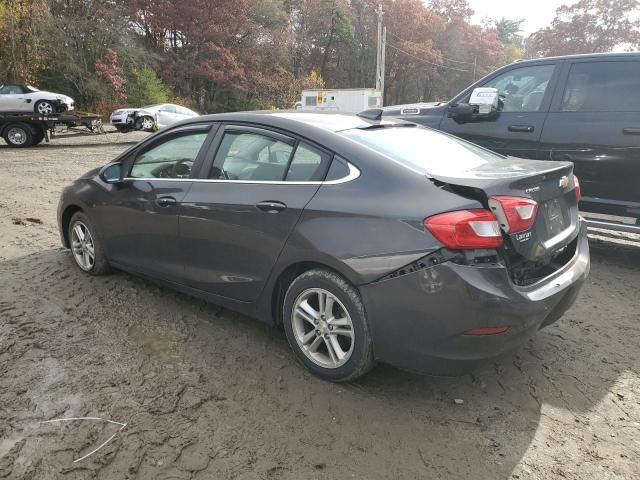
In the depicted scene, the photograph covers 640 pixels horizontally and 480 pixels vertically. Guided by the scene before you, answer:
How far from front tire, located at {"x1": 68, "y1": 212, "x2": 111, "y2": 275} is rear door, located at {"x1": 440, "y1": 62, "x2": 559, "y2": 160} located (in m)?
4.10

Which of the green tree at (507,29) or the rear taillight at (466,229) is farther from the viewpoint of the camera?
the green tree at (507,29)

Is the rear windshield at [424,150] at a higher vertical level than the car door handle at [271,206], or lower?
higher

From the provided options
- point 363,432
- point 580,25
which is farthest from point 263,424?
point 580,25

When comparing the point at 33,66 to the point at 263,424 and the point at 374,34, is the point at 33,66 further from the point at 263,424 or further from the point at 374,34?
the point at 374,34

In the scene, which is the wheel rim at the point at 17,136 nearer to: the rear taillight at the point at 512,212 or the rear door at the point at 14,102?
the rear door at the point at 14,102

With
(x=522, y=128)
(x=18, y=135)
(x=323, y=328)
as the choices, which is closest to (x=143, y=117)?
(x=18, y=135)

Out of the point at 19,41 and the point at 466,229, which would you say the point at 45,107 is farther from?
the point at 466,229

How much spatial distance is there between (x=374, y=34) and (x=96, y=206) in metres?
54.5

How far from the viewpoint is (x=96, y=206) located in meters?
4.43

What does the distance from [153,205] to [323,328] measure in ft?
5.60

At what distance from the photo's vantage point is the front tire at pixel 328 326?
285 centimetres

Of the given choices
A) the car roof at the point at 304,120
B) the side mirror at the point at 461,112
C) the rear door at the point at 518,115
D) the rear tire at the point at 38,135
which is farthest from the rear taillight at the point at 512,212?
the rear tire at the point at 38,135

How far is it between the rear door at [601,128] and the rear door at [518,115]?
12cm

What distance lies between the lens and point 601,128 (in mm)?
5074
